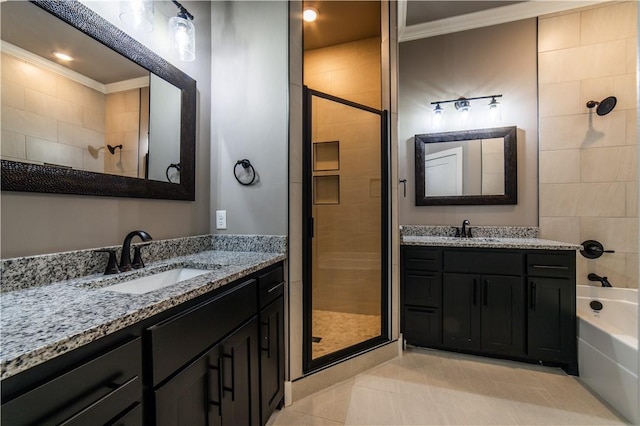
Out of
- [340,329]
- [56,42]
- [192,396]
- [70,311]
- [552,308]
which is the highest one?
[56,42]

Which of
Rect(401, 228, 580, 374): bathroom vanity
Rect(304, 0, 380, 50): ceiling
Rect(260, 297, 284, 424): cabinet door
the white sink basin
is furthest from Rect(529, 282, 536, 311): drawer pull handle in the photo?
Rect(304, 0, 380, 50): ceiling

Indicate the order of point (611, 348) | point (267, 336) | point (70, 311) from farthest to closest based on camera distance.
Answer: point (611, 348)
point (267, 336)
point (70, 311)

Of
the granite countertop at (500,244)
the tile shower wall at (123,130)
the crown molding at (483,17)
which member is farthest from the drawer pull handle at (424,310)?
the crown molding at (483,17)

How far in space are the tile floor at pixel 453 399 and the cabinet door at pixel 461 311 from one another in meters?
0.18

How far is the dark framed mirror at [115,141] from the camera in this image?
0.95 m

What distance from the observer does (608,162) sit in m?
2.32

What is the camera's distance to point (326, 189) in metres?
2.21

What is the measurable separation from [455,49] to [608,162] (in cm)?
172

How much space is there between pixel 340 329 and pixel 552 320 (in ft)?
5.30

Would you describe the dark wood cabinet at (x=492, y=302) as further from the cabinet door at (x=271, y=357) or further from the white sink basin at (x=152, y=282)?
the white sink basin at (x=152, y=282)

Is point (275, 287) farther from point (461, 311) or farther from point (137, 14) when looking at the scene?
point (461, 311)

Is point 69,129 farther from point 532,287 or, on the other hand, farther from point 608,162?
point 608,162

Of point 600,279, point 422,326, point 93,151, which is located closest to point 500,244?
point 422,326

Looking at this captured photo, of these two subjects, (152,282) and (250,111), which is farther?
(250,111)
